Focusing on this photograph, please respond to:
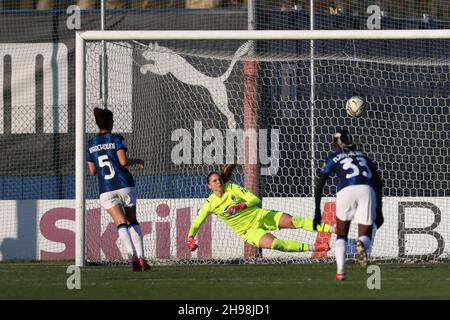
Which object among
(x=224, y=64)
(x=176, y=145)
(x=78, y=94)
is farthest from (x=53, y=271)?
(x=224, y=64)

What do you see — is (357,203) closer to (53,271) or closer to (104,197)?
(104,197)

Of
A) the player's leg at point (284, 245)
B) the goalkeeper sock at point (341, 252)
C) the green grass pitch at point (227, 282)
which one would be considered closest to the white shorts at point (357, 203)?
the goalkeeper sock at point (341, 252)

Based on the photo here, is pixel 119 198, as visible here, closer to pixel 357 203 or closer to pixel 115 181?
pixel 115 181

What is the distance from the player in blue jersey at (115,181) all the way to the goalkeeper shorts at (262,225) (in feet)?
7.22

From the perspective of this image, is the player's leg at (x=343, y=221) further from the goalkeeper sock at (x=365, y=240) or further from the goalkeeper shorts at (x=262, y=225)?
the goalkeeper shorts at (x=262, y=225)

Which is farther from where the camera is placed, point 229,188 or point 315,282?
point 229,188

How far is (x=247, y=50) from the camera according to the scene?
1956cm

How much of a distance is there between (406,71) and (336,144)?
571 centimetres

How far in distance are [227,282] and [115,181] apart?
8.66ft

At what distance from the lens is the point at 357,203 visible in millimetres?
Answer: 13953

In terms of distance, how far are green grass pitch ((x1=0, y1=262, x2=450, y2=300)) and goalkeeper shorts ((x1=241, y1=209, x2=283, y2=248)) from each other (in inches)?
16.8

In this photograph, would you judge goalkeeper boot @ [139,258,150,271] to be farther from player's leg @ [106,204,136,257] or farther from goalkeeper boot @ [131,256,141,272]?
player's leg @ [106,204,136,257]

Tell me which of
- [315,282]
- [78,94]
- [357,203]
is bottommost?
[315,282]

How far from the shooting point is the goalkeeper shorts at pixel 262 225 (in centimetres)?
1744
